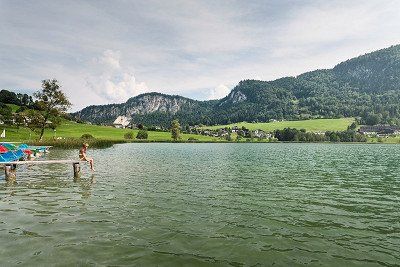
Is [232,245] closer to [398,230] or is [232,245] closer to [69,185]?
[398,230]

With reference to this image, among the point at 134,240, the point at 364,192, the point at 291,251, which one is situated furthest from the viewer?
the point at 364,192

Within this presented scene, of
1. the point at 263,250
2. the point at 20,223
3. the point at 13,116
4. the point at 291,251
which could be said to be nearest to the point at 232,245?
the point at 263,250

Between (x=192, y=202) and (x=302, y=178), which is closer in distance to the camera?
(x=192, y=202)

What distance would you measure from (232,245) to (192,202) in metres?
8.44

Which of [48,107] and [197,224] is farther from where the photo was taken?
[48,107]

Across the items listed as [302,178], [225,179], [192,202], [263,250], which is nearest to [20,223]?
[192,202]

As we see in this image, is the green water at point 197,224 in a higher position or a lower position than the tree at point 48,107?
lower

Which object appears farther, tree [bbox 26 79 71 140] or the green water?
tree [bbox 26 79 71 140]

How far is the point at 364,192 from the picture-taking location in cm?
2588

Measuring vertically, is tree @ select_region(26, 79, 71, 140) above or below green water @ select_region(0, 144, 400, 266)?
above

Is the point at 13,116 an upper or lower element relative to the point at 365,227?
upper

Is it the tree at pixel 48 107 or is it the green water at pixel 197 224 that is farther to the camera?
the tree at pixel 48 107

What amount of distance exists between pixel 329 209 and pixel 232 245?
9412 millimetres

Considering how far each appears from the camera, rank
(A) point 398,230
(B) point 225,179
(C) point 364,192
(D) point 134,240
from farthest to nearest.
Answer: (B) point 225,179 → (C) point 364,192 → (A) point 398,230 → (D) point 134,240
